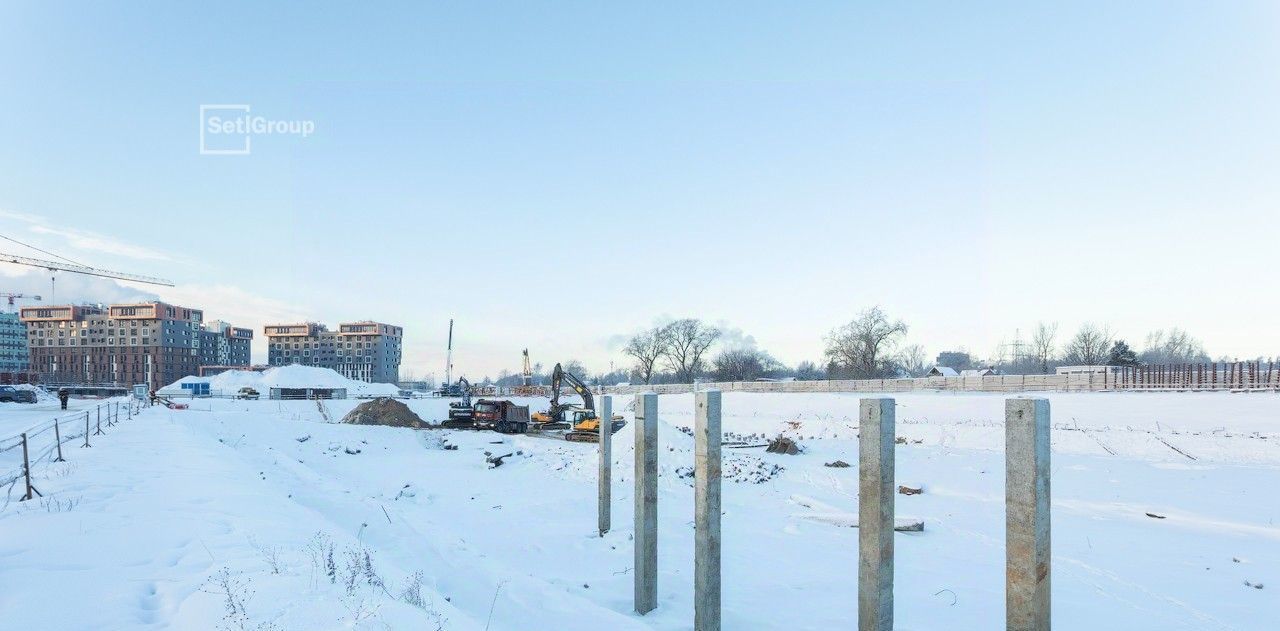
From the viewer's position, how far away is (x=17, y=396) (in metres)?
52.8

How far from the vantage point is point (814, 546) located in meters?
11.2

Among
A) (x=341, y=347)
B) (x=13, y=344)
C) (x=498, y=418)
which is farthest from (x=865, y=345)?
(x=13, y=344)

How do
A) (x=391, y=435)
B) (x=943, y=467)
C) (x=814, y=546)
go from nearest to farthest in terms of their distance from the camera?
1. (x=814, y=546)
2. (x=943, y=467)
3. (x=391, y=435)

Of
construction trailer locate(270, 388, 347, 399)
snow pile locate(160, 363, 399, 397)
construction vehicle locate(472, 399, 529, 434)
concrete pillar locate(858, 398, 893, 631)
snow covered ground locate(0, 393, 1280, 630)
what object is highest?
concrete pillar locate(858, 398, 893, 631)

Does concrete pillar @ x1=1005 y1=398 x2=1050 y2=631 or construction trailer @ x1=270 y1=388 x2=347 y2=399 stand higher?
concrete pillar @ x1=1005 y1=398 x2=1050 y2=631

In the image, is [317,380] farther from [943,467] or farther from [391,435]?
[943,467]

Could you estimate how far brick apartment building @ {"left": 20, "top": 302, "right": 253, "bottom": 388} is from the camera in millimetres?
143375

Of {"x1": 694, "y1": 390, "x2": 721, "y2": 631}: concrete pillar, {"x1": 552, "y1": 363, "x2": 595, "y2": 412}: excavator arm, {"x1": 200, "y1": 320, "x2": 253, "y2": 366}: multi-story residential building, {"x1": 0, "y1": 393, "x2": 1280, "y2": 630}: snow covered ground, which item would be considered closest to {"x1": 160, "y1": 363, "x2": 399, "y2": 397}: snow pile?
{"x1": 552, "y1": 363, "x2": 595, "y2": 412}: excavator arm

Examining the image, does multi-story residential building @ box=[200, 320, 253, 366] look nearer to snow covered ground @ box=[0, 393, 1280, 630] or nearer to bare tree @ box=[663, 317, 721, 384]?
bare tree @ box=[663, 317, 721, 384]

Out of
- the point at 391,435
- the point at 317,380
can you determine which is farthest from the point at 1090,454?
the point at 317,380

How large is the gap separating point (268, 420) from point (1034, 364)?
119 meters

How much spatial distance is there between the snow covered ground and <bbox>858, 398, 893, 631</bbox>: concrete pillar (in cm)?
248

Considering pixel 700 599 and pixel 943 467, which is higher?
pixel 700 599

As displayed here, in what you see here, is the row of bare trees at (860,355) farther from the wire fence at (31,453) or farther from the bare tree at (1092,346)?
the wire fence at (31,453)
